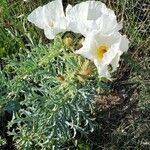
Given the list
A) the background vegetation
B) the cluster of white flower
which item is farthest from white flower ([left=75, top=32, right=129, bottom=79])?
the background vegetation

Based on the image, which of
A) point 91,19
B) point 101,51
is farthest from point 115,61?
point 91,19

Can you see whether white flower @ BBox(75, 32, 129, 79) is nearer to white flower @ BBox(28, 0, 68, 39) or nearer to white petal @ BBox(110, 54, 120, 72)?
white petal @ BBox(110, 54, 120, 72)

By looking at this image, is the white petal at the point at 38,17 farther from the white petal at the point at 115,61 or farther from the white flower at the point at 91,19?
the white petal at the point at 115,61

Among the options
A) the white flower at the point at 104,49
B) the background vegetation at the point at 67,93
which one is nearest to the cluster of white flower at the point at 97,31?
the white flower at the point at 104,49

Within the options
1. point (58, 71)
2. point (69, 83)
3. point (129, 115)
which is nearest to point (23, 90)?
point (58, 71)

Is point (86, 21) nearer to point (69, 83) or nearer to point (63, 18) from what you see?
point (63, 18)

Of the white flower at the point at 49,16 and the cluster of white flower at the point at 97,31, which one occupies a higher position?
the white flower at the point at 49,16
